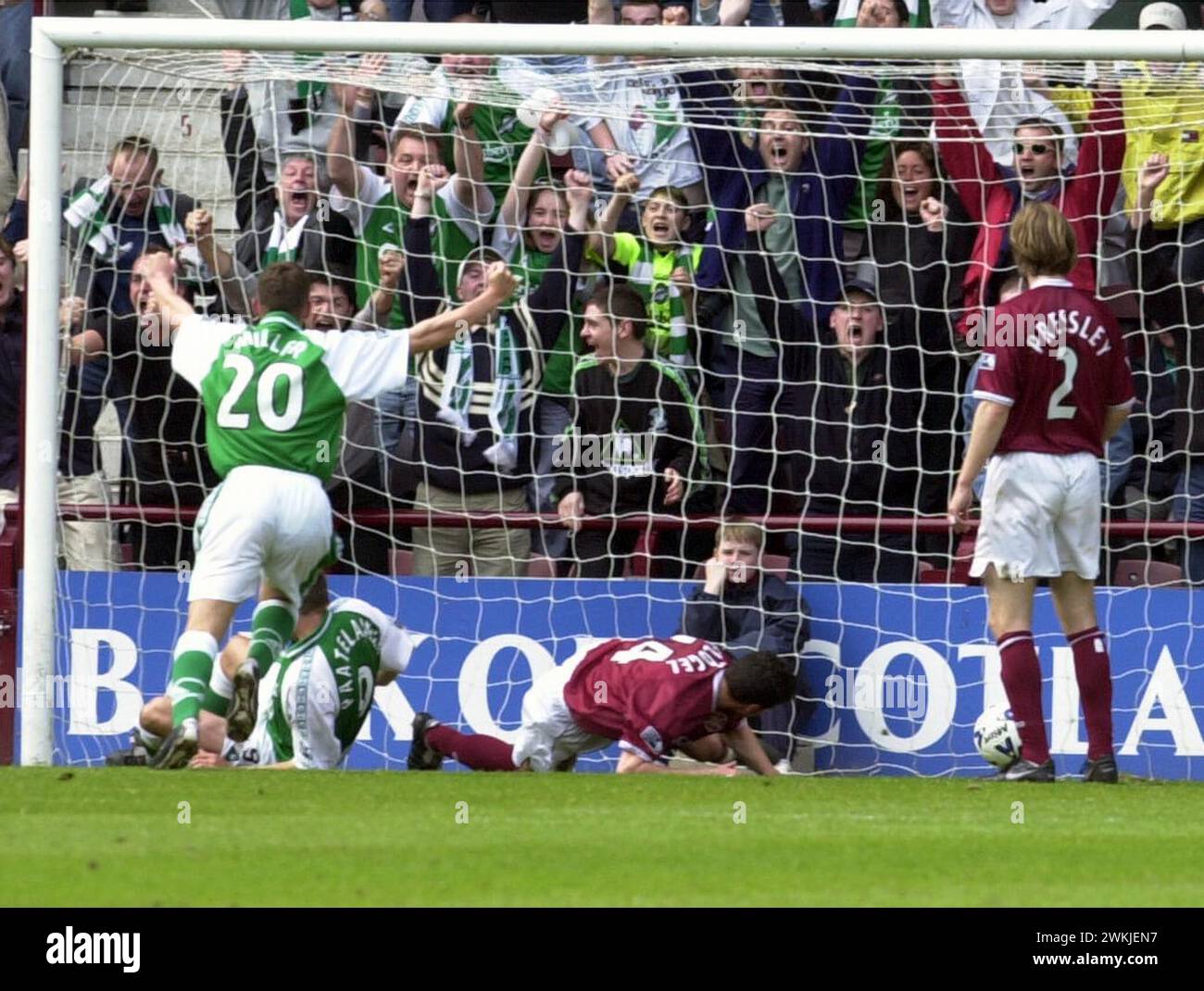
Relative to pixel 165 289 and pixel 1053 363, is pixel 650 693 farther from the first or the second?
pixel 165 289

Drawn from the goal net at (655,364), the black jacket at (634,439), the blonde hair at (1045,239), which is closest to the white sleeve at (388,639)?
the goal net at (655,364)

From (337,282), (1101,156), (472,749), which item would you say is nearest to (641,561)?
(472,749)

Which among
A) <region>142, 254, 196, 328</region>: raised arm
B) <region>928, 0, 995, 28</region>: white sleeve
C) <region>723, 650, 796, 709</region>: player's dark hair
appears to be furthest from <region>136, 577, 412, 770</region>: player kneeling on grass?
<region>928, 0, 995, 28</region>: white sleeve

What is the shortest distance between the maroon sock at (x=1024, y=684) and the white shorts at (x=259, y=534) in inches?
102

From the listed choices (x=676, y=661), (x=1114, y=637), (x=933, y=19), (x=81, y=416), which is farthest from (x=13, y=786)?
(x=933, y=19)

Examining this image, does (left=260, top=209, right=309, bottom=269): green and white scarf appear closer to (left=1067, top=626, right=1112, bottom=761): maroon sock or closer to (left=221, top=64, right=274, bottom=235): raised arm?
(left=221, top=64, right=274, bottom=235): raised arm

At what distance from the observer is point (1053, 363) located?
26.9ft

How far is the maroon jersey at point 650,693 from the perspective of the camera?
841 centimetres

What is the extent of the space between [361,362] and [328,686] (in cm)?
125

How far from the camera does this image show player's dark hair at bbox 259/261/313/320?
8461 millimetres

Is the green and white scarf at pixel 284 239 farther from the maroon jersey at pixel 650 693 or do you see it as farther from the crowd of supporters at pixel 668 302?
the maroon jersey at pixel 650 693

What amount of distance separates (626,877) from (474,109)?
5.73 meters

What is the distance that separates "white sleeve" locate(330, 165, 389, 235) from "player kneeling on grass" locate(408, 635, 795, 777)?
2487 mm

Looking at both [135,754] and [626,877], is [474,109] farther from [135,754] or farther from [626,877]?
[626,877]
